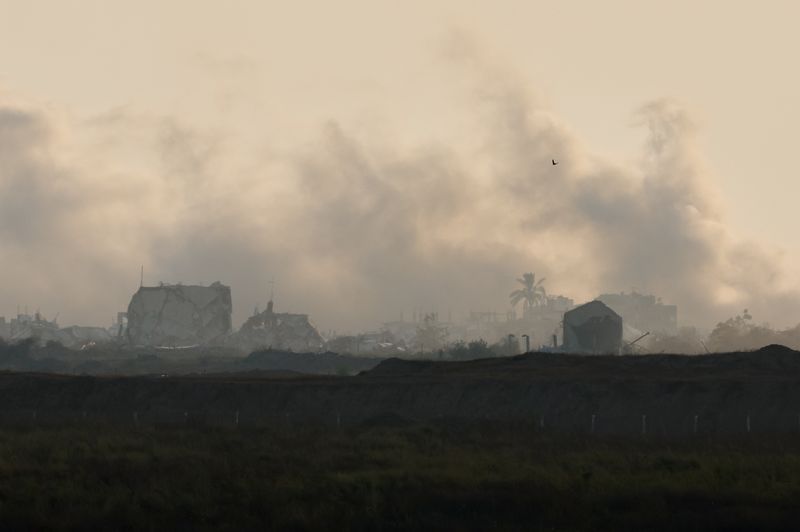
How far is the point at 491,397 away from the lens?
84.6 metres

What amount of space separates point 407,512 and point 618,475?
10705 mm

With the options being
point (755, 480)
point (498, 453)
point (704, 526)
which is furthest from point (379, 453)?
point (704, 526)

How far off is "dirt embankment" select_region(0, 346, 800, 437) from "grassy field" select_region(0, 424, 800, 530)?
1856 cm

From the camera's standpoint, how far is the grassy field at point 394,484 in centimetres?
3189

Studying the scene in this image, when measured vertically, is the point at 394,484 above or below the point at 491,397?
below

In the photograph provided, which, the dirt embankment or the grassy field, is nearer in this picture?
the grassy field

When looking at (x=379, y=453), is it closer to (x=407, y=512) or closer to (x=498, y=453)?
(x=498, y=453)

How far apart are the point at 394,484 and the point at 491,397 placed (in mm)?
46197

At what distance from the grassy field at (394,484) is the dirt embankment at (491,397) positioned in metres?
18.6

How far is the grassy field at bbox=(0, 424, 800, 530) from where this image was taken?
105 feet

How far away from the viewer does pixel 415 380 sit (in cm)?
9294

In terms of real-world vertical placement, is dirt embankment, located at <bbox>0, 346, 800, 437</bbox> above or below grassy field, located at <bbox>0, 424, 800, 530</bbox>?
above

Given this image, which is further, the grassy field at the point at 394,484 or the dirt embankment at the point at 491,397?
the dirt embankment at the point at 491,397

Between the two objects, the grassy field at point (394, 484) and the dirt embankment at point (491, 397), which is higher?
the dirt embankment at point (491, 397)
